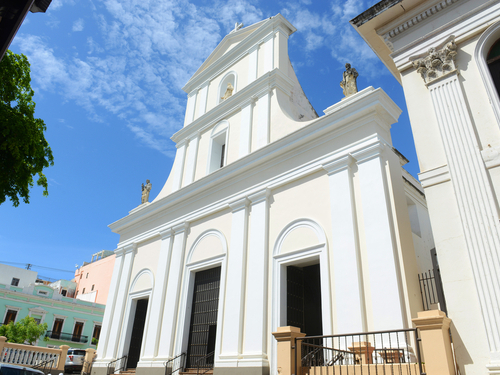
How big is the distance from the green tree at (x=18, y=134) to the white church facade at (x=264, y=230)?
18.7 ft

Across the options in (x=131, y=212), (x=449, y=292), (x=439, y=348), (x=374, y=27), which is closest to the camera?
(x=439, y=348)

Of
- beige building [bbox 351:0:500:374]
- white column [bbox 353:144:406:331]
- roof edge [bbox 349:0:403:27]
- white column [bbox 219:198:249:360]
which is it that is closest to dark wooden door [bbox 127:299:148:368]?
white column [bbox 219:198:249:360]

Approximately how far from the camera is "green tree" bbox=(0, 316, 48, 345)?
2627 cm

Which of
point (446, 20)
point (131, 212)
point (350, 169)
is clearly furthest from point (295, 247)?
point (131, 212)

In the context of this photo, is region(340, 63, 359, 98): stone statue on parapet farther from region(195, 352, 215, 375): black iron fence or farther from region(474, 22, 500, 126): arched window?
region(195, 352, 215, 375): black iron fence

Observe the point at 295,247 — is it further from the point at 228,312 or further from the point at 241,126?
the point at 241,126

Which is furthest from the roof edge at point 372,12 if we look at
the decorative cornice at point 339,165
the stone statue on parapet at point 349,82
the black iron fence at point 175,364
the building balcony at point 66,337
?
the building balcony at point 66,337

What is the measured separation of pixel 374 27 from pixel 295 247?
567cm

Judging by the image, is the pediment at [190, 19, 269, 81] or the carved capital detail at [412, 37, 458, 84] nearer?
the carved capital detail at [412, 37, 458, 84]

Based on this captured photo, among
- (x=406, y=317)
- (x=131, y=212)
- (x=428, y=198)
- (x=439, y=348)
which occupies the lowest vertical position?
(x=439, y=348)

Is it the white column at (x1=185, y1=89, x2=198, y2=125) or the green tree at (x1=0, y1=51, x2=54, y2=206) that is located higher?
the white column at (x1=185, y1=89, x2=198, y2=125)

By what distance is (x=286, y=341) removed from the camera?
281 inches

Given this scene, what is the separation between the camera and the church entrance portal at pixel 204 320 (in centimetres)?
1178

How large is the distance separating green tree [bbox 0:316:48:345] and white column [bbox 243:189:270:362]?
23369 millimetres
